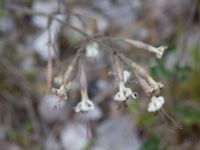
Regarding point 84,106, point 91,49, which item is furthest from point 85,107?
point 91,49

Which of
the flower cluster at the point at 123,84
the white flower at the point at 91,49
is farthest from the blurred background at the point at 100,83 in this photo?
the flower cluster at the point at 123,84

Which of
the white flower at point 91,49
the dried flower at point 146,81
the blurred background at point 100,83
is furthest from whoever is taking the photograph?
the blurred background at point 100,83

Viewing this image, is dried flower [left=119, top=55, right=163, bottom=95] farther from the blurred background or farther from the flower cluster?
the blurred background

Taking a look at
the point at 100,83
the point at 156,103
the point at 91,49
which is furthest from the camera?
the point at 100,83

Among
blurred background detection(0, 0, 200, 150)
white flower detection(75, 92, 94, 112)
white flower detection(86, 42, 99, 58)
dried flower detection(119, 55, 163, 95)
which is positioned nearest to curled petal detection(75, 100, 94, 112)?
white flower detection(75, 92, 94, 112)

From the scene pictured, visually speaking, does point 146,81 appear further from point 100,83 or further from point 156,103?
point 100,83

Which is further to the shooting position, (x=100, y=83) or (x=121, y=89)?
(x=100, y=83)

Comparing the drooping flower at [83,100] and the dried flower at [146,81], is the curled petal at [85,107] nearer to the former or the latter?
the drooping flower at [83,100]

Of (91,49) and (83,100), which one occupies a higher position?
(91,49)
